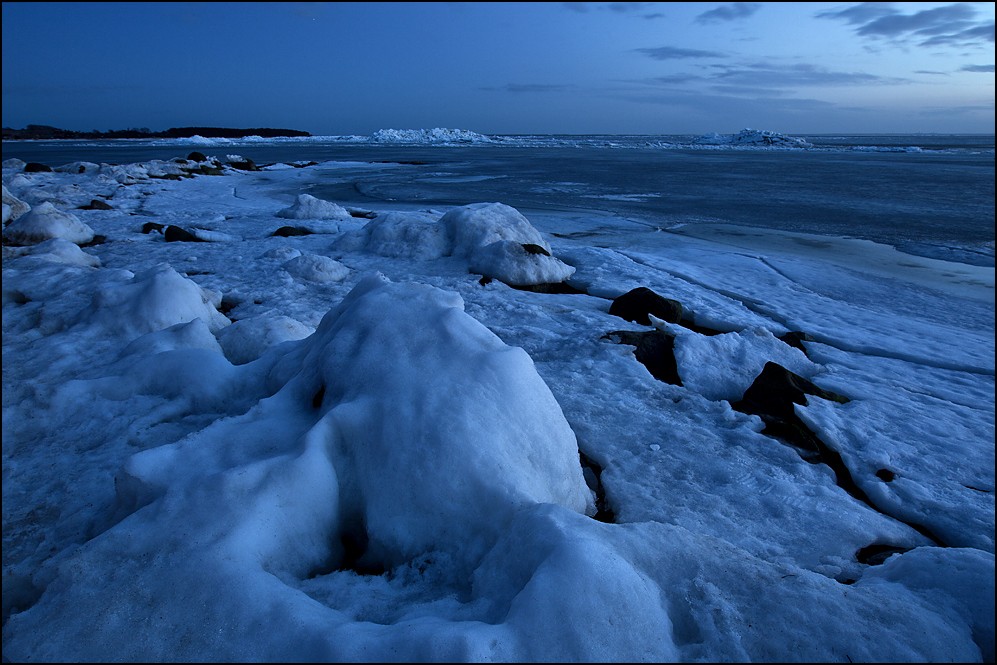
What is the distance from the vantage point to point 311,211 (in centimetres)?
1052

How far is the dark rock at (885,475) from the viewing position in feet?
9.75

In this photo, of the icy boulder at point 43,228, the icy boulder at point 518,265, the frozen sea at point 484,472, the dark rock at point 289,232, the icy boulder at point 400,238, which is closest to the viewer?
the frozen sea at point 484,472

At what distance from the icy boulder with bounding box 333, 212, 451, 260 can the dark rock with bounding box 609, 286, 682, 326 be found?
3.13m

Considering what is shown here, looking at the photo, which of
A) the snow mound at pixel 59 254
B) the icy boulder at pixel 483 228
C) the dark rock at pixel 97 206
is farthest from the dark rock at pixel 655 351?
the dark rock at pixel 97 206

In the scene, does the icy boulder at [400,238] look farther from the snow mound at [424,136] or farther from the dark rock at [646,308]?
the snow mound at [424,136]

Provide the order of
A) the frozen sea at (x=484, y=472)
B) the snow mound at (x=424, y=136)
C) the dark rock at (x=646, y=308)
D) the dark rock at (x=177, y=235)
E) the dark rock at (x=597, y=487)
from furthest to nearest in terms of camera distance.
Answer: the snow mound at (x=424, y=136), the dark rock at (x=177, y=235), the dark rock at (x=646, y=308), the dark rock at (x=597, y=487), the frozen sea at (x=484, y=472)

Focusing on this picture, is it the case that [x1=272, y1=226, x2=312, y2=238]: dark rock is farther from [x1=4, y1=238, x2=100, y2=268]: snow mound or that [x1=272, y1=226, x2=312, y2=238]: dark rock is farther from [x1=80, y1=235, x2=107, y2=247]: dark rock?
[x1=4, y1=238, x2=100, y2=268]: snow mound

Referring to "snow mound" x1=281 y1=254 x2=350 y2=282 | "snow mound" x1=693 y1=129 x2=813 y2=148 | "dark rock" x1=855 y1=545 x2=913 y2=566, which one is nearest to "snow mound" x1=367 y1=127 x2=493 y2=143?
"snow mound" x1=693 y1=129 x2=813 y2=148

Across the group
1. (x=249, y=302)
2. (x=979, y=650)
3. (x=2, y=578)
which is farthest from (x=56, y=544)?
(x=249, y=302)

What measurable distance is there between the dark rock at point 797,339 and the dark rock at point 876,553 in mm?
2559

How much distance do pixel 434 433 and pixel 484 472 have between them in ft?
0.82

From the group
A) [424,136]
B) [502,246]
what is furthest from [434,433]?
[424,136]

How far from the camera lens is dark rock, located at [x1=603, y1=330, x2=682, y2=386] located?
412 centimetres

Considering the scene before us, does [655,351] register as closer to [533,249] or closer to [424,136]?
[533,249]
